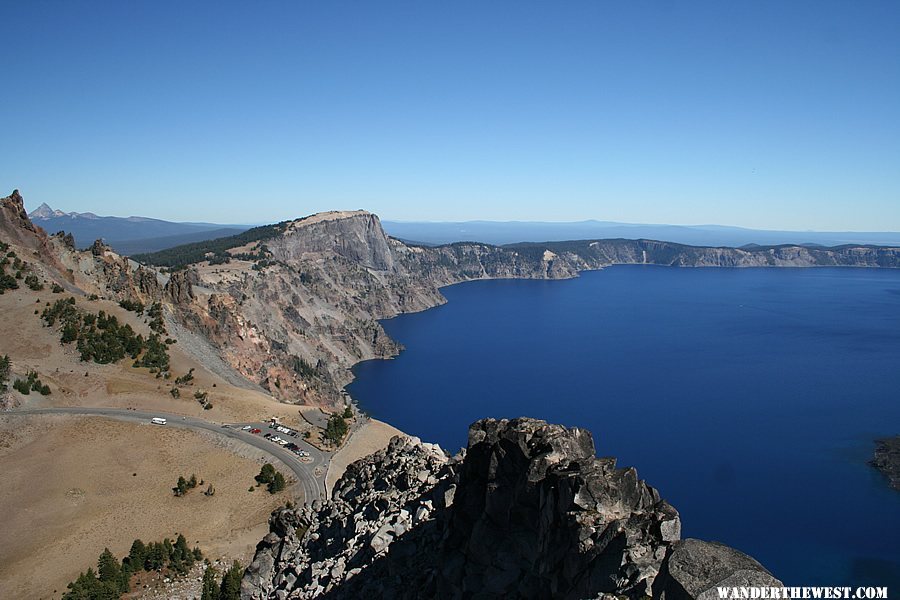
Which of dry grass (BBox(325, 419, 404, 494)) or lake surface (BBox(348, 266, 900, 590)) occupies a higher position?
dry grass (BBox(325, 419, 404, 494))

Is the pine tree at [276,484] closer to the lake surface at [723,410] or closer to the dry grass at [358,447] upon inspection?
the dry grass at [358,447]

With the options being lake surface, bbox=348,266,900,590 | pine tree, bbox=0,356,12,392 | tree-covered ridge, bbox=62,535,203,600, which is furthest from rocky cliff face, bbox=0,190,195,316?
tree-covered ridge, bbox=62,535,203,600

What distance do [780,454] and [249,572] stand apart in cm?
8742

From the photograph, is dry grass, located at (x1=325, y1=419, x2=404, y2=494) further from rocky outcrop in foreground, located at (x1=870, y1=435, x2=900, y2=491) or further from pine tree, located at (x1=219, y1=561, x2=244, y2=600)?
rocky outcrop in foreground, located at (x1=870, y1=435, x2=900, y2=491)

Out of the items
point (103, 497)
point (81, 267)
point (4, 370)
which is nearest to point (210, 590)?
point (103, 497)

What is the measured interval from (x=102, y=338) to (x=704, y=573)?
7880cm

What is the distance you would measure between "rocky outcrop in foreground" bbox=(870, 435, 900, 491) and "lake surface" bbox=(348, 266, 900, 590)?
1513 mm

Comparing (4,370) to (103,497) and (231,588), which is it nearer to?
(103,497)

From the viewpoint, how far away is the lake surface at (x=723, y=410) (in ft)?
235

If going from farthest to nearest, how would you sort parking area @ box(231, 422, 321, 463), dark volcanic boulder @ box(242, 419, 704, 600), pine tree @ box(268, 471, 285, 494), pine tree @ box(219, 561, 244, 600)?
parking area @ box(231, 422, 321, 463) < pine tree @ box(268, 471, 285, 494) < pine tree @ box(219, 561, 244, 600) < dark volcanic boulder @ box(242, 419, 704, 600)

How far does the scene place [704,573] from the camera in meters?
14.3

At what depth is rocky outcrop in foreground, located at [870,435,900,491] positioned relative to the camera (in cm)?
8503

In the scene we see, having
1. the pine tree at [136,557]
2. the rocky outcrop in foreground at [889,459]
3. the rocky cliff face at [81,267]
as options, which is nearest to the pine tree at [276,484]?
the pine tree at [136,557]

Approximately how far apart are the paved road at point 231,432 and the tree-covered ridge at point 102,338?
10.1 metres
